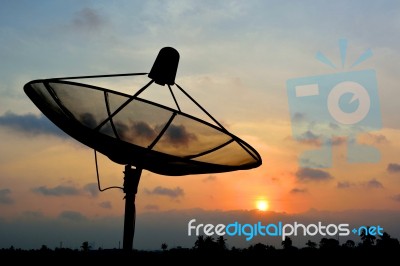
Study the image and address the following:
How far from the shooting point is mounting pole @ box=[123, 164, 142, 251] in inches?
332

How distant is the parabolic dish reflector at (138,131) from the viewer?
973cm

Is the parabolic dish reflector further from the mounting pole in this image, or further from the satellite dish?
the mounting pole

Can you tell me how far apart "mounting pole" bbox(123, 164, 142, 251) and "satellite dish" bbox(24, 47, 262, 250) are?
18 mm

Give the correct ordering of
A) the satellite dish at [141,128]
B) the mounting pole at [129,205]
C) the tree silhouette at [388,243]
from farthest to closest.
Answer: the tree silhouette at [388,243]
the satellite dish at [141,128]
the mounting pole at [129,205]

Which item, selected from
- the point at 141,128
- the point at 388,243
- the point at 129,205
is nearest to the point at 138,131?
the point at 141,128

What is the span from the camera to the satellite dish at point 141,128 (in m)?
9.68

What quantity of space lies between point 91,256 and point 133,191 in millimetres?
43776

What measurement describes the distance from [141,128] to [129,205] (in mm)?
3635

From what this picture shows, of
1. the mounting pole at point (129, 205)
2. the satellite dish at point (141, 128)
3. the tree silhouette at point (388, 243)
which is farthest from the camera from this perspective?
the tree silhouette at point (388, 243)

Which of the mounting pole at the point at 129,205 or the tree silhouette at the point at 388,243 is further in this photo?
the tree silhouette at the point at 388,243

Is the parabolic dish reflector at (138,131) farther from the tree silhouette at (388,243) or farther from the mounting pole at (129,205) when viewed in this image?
the tree silhouette at (388,243)

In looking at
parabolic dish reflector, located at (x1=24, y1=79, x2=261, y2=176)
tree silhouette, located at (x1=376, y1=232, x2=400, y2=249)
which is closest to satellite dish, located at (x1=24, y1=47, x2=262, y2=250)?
parabolic dish reflector, located at (x1=24, y1=79, x2=261, y2=176)

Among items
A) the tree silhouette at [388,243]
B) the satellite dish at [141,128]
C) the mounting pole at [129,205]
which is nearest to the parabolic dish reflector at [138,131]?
the satellite dish at [141,128]

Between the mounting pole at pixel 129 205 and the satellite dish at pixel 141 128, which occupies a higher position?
the satellite dish at pixel 141 128
